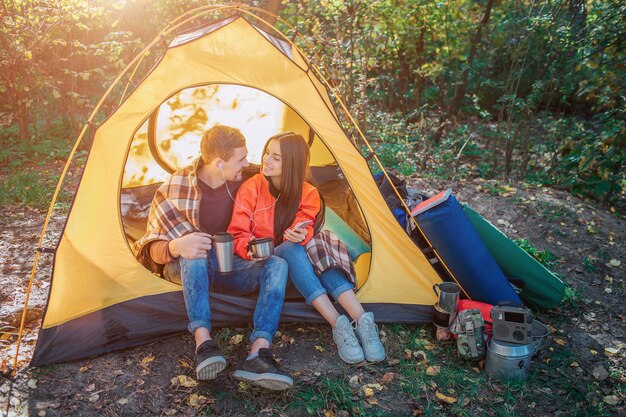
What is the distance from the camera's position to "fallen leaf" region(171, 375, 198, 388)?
2557 mm

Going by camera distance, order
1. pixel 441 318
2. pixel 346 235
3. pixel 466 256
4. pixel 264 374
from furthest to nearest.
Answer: pixel 346 235, pixel 466 256, pixel 441 318, pixel 264 374

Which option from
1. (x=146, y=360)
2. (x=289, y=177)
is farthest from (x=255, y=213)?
(x=146, y=360)

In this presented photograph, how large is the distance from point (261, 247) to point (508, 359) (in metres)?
1.44

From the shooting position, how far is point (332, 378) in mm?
2656

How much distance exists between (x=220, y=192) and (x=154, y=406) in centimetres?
129

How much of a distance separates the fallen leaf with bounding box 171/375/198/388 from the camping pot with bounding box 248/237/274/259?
2.37 ft

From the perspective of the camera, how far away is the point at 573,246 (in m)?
4.27

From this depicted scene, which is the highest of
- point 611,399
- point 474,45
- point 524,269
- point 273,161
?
point 474,45

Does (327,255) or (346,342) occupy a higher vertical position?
(327,255)

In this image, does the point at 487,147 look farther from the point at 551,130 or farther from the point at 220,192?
the point at 220,192

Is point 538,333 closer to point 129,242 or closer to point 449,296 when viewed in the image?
point 449,296

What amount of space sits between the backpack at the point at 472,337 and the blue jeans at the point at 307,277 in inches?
26.4

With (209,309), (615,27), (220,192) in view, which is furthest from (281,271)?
(615,27)

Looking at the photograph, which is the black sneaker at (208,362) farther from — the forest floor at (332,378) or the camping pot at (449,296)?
the camping pot at (449,296)
